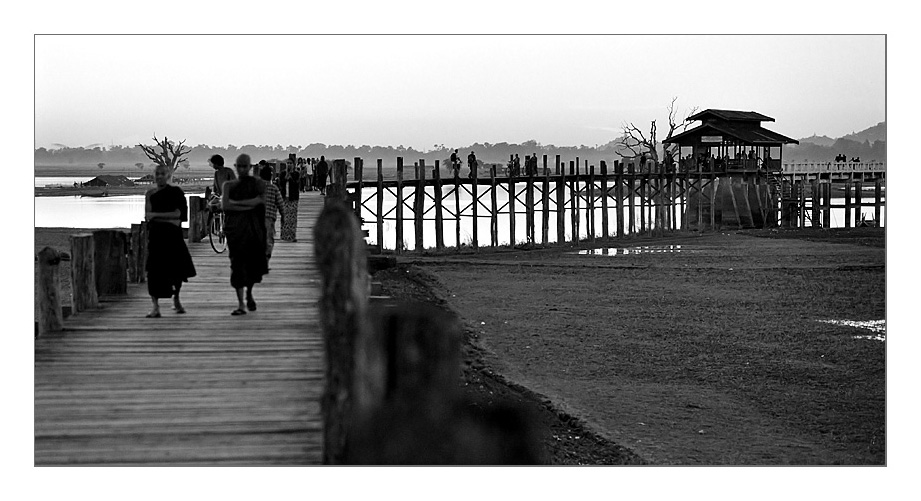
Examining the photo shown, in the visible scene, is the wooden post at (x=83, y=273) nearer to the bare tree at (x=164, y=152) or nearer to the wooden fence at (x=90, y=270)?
the wooden fence at (x=90, y=270)

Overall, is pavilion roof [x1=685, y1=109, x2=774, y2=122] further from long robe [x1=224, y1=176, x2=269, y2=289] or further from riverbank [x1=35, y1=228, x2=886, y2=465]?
long robe [x1=224, y1=176, x2=269, y2=289]

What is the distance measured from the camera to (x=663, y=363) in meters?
14.5

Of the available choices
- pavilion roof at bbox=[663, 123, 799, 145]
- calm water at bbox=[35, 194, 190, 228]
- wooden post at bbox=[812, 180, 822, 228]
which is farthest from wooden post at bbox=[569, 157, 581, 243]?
calm water at bbox=[35, 194, 190, 228]

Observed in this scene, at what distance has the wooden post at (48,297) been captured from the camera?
7.82m

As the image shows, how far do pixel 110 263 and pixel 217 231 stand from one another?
14.3 feet

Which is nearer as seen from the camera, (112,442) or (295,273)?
(112,442)

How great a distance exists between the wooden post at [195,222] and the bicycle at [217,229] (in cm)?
102

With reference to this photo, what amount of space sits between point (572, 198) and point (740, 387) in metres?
22.2

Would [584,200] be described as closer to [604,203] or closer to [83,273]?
[604,203]

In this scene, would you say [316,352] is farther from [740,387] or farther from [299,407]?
[740,387]

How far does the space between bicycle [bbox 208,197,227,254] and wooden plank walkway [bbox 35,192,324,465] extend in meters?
4.42
